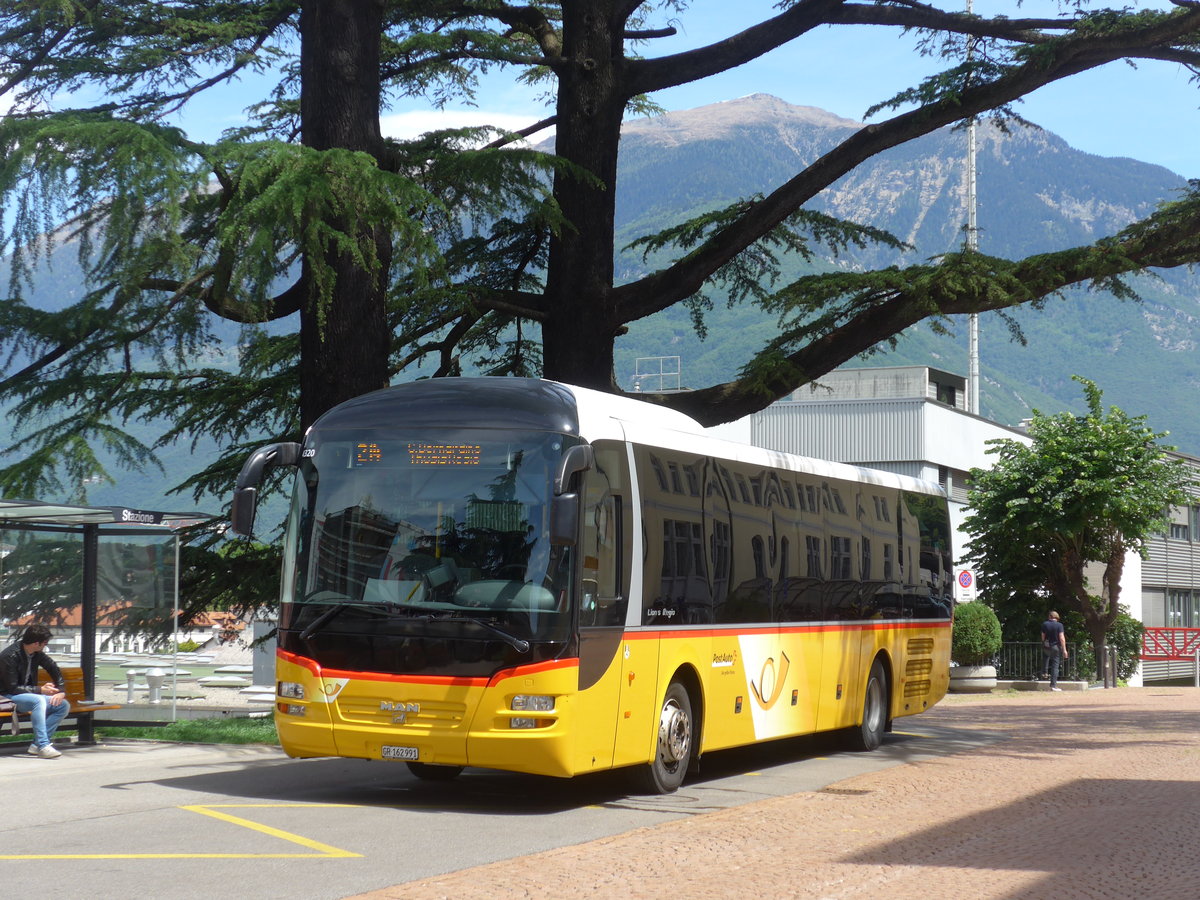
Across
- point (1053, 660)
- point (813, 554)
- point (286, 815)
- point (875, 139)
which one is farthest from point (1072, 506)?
point (286, 815)

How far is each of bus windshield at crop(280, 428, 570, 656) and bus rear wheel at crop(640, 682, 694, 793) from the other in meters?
1.89

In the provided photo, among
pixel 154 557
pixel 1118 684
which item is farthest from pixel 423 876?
pixel 1118 684

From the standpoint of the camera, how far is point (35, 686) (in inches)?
578

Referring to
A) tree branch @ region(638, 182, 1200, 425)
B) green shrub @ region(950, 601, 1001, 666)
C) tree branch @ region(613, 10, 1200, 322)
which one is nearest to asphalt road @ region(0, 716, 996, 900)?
tree branch @ region(638, 182, 1200, 425)

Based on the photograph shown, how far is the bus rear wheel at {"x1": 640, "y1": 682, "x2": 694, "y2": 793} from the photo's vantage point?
12.6 meters

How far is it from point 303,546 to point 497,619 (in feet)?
5.58

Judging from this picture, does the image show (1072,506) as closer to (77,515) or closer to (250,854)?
(77,515)

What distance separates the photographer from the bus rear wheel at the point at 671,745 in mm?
12562

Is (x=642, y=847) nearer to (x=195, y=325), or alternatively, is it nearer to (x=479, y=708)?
(x=479, y=708)

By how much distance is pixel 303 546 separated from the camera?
1194 centimetres

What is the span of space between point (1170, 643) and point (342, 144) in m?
40.5

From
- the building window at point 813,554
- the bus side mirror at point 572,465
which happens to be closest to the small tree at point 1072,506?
the building window at point 813,554

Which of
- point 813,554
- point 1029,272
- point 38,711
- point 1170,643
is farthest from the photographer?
point 1170,643

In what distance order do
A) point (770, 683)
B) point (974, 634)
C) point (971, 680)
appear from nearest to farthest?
point (770, 683)
point (974, 634)
point (971, 680)
